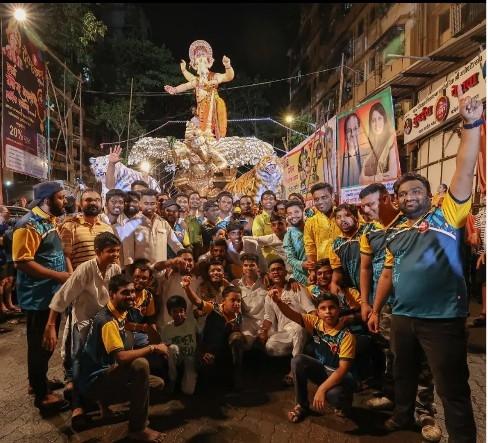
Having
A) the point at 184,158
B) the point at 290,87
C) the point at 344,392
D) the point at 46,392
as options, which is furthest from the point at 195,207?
the point at 290,87

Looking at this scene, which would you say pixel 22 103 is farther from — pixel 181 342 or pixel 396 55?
pixel 396 55

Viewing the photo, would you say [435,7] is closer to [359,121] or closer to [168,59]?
[359,121]

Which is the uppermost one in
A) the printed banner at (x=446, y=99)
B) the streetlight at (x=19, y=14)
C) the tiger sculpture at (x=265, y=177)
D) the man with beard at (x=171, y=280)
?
the streetlight at (x=19, y=14)

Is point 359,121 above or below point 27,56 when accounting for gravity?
below

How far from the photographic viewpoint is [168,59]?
76.9 ft

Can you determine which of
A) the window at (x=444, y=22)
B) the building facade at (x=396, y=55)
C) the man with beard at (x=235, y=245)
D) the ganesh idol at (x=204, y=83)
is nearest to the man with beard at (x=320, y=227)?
the man with beard at (x=235, y=245)

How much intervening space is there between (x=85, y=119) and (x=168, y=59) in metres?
6.41

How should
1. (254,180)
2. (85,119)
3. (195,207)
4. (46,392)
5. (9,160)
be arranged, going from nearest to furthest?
(46,392) → (9,160) → (195,207) → (254,180) → (85,119)

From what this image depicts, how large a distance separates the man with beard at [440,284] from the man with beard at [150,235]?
113 inches

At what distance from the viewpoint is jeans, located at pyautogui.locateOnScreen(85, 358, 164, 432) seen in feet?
9.59

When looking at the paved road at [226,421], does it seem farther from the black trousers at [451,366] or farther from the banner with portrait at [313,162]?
the banner with portrait at [313,162]

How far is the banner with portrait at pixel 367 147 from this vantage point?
7.16 m

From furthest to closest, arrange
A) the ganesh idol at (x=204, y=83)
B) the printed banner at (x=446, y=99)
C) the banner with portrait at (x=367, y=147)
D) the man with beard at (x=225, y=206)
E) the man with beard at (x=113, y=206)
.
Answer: the ganesh idol at (x=204, y=83)
the banner with portrait at (x=367, y=147)
the man with beard at (x=225, y=206)
the printed banner at (x=446, y=99)
the man with beard at (x=113, y=206)

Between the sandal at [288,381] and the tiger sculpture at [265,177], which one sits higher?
the tiger sculpture at [265,177]
